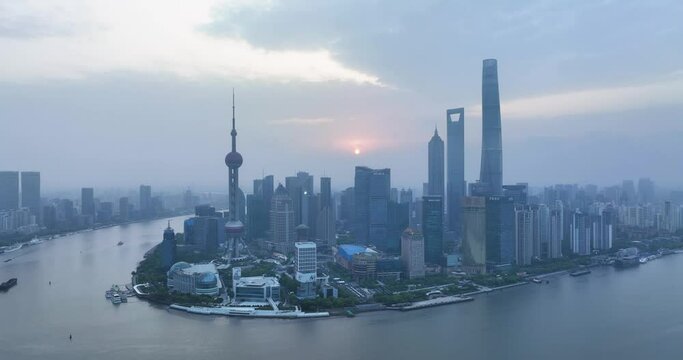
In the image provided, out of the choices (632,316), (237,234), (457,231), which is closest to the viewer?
(632,316)

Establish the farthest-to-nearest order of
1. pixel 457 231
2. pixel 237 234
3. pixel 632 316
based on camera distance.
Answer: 1. pixel 457 231
2. pixel 237 234
3. pixel 632 316

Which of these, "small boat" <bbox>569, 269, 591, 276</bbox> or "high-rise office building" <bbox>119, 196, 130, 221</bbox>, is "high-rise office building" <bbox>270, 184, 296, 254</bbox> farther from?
"high-rise office building" <bbox>119, 196, 130, 221</bbox>

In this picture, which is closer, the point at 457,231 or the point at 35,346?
the point at 35,346

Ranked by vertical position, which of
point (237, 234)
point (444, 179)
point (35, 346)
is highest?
point (444, 179)

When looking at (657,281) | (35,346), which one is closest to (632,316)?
(657,281)

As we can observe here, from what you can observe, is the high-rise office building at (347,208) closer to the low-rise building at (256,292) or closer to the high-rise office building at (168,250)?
the high-rise office building at (168,250)

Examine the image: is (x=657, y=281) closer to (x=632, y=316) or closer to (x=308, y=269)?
(x=632, y=316)

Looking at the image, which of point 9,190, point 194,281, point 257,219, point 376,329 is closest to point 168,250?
point 194,281
